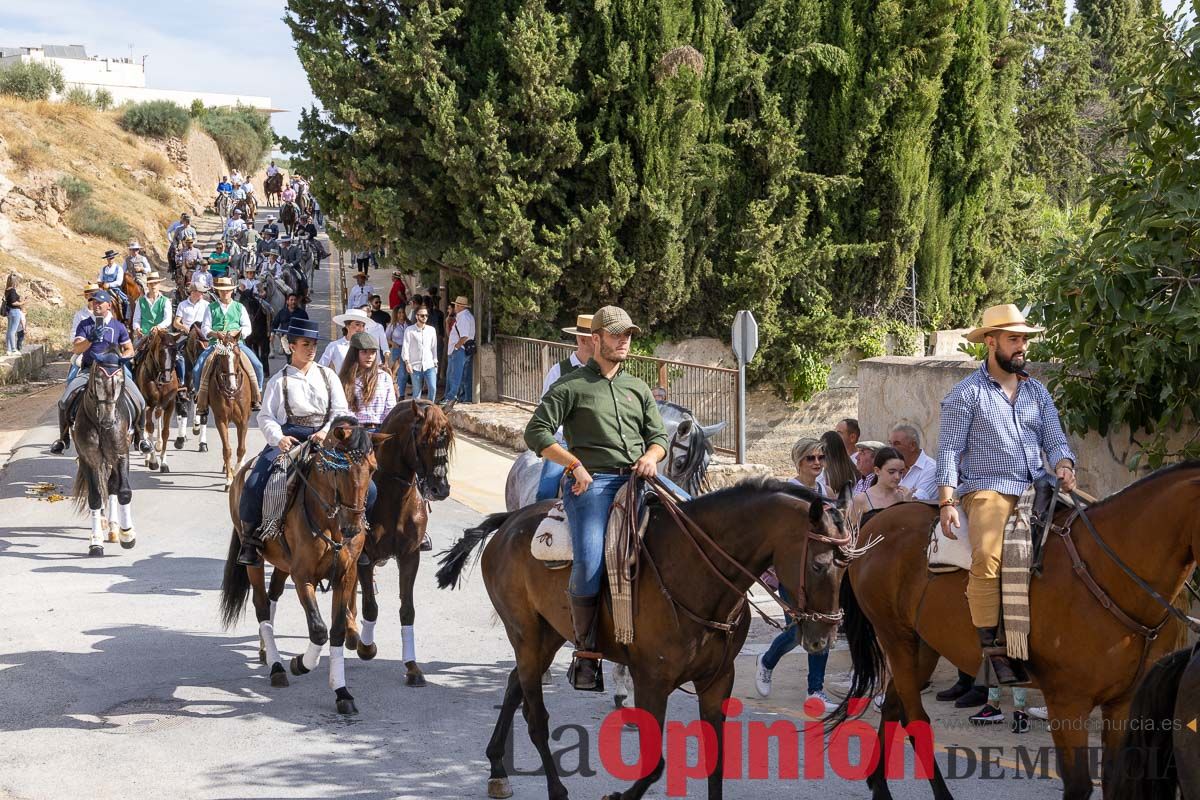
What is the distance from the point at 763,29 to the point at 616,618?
1996cm

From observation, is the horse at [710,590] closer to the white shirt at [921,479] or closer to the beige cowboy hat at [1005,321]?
the beige cowboy hat at [1005,321]

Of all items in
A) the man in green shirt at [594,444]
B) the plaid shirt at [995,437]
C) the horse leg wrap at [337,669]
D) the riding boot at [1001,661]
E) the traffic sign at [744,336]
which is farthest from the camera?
the traffic sign at [744,336]

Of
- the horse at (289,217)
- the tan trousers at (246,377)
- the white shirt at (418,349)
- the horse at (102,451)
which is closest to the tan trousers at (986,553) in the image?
the horse at (102,451)

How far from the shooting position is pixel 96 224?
49.0 metres

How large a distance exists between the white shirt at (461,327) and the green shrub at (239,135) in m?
58.9

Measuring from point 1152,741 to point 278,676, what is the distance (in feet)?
21.7

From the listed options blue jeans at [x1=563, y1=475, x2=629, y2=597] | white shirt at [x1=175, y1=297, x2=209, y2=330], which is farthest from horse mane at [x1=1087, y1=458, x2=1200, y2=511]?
white shirt at [x1=175, y1=297, x2=209, y2=330]

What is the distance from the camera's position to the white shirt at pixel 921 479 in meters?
9.08

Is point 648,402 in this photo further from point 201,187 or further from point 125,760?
point 201,187

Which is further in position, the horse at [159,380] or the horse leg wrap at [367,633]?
the horse at [159,380]

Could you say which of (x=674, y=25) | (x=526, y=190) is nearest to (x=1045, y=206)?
(x=674, y=25)

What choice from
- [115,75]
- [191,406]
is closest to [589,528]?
[191,406]

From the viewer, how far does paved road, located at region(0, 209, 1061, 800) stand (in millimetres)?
7648

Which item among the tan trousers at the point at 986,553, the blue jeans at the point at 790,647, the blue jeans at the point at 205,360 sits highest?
the blue jeans at the point at 205,360
